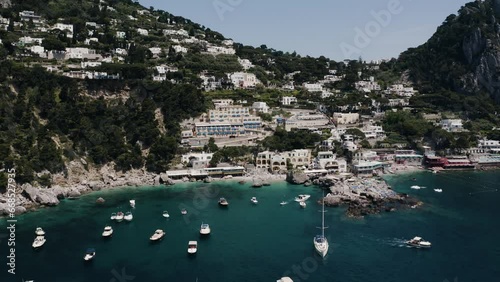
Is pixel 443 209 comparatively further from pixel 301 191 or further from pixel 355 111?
pixel 355 111

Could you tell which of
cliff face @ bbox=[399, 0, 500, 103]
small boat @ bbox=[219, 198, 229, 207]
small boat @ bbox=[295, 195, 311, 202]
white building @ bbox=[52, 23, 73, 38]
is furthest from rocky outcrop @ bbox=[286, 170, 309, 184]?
cliff face @ bbox=[399, 0, 500, 103]

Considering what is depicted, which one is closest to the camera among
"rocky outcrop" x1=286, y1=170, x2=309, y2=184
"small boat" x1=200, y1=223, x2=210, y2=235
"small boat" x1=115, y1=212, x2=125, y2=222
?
"small boat" x1=200, y1=223, x2=210, y2=235

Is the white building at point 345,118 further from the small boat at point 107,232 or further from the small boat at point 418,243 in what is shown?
the small boat at point 107,232

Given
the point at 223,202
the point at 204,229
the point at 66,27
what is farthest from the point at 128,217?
the point at 66,27

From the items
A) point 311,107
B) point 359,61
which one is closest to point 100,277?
point 311,107

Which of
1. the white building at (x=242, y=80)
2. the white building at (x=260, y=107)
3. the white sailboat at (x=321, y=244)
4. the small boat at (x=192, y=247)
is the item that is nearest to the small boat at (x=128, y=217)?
the small boat at (x=192, y=247)

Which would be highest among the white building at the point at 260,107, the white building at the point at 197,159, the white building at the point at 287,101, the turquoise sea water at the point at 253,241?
the white building at the point at 287,101

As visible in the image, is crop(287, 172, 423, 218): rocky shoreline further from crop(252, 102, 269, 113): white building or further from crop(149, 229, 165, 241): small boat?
crop(252, 102, 269, 113): white building
